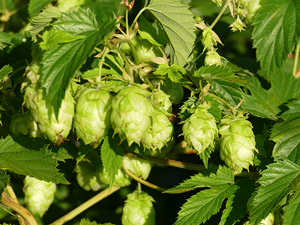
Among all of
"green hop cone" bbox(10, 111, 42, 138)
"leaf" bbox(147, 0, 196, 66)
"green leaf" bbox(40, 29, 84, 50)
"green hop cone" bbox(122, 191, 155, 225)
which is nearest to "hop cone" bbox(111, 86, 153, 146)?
"green leaf" bbox(40, 29, 84, 50)

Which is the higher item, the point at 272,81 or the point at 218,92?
the point at 218,92

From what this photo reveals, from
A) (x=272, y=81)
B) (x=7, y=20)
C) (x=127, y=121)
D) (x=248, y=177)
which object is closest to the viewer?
(x=127, y=121)

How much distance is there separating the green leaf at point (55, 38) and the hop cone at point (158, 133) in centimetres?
48

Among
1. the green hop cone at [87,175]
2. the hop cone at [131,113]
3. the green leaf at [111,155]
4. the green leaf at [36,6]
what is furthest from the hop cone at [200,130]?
the green leaf at [36,6]

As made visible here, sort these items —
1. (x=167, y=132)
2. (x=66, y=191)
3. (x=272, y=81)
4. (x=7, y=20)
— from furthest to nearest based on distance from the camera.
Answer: (x=7, y=20) < (x=66, y=191) < (x=272, y=81) < (x=167, y=132)

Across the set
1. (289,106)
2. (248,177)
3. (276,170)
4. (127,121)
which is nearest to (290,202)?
(276,170)

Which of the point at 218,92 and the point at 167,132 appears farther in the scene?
the point at 218,92

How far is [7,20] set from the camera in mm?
3488

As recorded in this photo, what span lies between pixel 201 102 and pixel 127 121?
48 cm

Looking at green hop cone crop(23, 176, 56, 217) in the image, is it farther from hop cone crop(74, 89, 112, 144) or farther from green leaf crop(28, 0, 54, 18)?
green leaf crop(28, 0, 54, 18)

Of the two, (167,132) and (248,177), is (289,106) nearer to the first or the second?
(248,177)

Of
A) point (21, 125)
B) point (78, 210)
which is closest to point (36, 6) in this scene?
point (21, 125)

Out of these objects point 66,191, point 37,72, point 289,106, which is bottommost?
point 66,191

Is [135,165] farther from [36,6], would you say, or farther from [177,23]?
[36,6]
